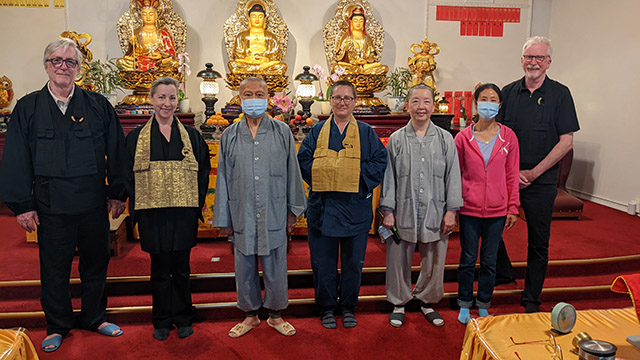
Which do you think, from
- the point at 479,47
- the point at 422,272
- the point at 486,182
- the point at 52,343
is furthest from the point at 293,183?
the point at 479,47

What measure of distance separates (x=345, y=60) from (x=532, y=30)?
292 cm

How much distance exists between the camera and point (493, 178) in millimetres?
2662

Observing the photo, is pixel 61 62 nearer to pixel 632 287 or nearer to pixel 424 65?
pixel 632 287

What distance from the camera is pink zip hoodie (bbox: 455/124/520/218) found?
8.71ft

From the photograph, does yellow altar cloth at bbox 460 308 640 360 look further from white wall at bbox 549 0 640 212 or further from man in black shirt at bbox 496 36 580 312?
white wall at bbox 549 0 640 212

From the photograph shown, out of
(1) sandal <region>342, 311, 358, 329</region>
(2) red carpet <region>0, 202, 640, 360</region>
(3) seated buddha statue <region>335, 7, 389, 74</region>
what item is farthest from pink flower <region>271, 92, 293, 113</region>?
(1) sandal <region>342, 311, 358, 329</region>

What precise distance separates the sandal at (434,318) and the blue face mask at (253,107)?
5.27 feet

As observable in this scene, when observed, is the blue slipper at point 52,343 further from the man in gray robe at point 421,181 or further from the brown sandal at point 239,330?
the man in gray robe at point 421,181

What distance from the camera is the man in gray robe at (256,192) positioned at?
101 inches

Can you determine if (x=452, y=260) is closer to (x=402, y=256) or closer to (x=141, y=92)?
(x=402, y=256)

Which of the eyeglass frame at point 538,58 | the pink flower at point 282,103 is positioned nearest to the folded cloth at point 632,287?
the eyeglass frame at point 538,58

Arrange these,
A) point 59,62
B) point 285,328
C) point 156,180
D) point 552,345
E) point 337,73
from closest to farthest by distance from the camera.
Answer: point 552,345 → point 59,62 → point 156,180 → point 285,328 → point 337,73

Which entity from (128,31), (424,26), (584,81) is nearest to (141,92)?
(128,31)

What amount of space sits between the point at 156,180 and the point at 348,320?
1.39 meters
